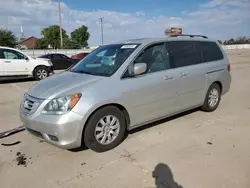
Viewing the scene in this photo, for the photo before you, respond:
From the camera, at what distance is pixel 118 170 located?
10.3 feet

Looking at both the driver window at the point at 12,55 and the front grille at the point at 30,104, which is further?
the driver window at the point at 12,55

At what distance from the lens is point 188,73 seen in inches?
183

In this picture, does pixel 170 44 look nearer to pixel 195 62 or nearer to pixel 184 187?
pixel 195 62

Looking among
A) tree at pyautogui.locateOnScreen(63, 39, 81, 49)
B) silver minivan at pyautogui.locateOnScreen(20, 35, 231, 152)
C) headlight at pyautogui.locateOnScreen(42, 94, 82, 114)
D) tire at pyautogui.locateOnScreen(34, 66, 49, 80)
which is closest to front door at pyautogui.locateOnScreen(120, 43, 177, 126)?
silver minivan at pyautogui.locateOnScreen(20, 35, 231, 152)

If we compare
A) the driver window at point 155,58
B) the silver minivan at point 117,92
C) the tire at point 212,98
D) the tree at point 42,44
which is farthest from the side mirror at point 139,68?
the tree at point 42,44

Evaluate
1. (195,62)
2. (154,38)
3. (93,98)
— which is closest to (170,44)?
(154,38)

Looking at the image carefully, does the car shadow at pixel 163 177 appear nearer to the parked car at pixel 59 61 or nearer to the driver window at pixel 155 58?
the driver window at pixel 155 58

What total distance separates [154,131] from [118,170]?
146 cm

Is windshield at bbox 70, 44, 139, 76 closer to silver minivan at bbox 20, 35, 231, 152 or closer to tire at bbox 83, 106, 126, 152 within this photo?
silver minivan at bbox 20, 35, 231, 152

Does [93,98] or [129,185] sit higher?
[93,98]

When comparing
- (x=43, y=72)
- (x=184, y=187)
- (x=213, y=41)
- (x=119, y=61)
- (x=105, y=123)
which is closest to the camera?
(x=184, y=187)

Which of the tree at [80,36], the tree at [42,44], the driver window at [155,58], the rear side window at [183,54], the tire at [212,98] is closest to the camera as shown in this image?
the driver window at [155,58]

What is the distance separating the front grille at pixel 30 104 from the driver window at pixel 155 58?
1.65 meters

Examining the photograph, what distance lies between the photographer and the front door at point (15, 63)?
10903mm
